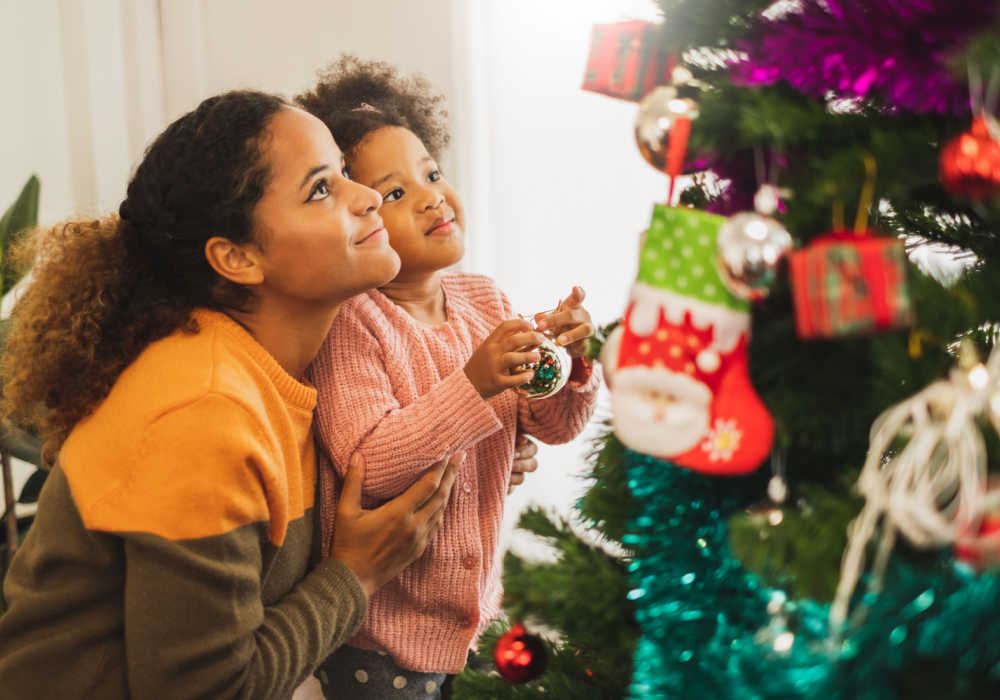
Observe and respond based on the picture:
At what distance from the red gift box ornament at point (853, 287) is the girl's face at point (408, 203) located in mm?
704

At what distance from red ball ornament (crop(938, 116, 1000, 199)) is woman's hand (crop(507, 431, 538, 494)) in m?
0.80

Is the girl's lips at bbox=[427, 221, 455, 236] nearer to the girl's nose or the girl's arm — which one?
the girl's nose

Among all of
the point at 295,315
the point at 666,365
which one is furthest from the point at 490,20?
the point at 666,365

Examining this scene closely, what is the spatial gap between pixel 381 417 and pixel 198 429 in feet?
0.71

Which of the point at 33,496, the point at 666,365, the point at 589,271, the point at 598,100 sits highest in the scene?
the point at 598,100

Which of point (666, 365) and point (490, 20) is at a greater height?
point (490, 20)

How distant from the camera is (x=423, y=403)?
94 centimetres

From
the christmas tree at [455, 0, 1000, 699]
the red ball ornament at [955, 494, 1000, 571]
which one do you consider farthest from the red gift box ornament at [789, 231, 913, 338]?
→ the red ball ornament at [955, 494, 1000, 571]

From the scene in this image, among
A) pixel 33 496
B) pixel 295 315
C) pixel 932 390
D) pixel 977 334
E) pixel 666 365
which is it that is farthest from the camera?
pixel 33 496

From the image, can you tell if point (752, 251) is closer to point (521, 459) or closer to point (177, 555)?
point (177, 555)

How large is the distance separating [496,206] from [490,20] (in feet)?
1.18

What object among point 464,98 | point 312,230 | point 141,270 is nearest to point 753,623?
point 312,230

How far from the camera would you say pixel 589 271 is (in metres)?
1.66

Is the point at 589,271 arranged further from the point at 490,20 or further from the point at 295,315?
the point at 295,315
